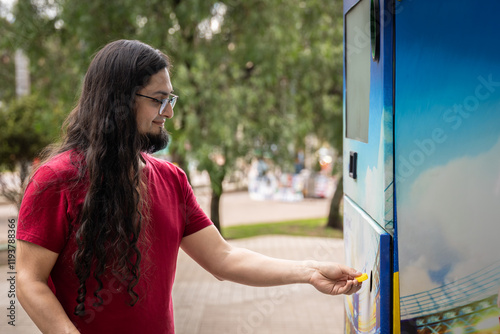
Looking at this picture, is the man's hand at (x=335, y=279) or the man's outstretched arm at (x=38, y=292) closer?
the man's outstretched arm at (x=38, y=292)

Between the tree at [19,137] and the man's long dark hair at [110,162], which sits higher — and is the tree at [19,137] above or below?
below

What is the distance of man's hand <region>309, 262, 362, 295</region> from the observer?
195 centimetres

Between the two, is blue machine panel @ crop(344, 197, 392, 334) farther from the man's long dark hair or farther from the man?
the man's long dark hair

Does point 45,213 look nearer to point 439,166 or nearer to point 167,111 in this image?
point 167,111

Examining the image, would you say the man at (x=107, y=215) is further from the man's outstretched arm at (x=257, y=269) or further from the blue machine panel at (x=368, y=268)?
the blue machine panel at (x=368, y=268)

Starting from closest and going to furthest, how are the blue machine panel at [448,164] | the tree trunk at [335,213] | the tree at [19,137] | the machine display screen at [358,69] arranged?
1. the blue machine panel at [448,164]
2. the machine display screen at [358,69]
3. the tree at [19,137]
4. the tree trunk at [335,213]

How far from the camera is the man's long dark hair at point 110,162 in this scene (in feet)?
5.05

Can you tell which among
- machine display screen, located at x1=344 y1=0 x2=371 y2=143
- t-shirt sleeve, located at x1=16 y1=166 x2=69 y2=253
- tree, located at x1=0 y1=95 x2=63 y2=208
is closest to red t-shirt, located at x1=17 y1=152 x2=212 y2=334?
t-shirt sleeve, located at x1=16 y1=166 x2=69 y2=253

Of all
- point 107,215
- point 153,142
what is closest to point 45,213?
point 107,215

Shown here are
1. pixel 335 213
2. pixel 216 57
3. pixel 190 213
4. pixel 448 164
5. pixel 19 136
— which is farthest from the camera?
pixel 335 213

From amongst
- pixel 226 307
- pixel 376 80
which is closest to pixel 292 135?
pixel 226 307

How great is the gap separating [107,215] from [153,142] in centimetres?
31

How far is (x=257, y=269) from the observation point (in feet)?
6.42

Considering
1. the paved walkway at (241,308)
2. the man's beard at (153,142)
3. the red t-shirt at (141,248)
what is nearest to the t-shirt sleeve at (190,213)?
the red t-shirt at (141,248)
